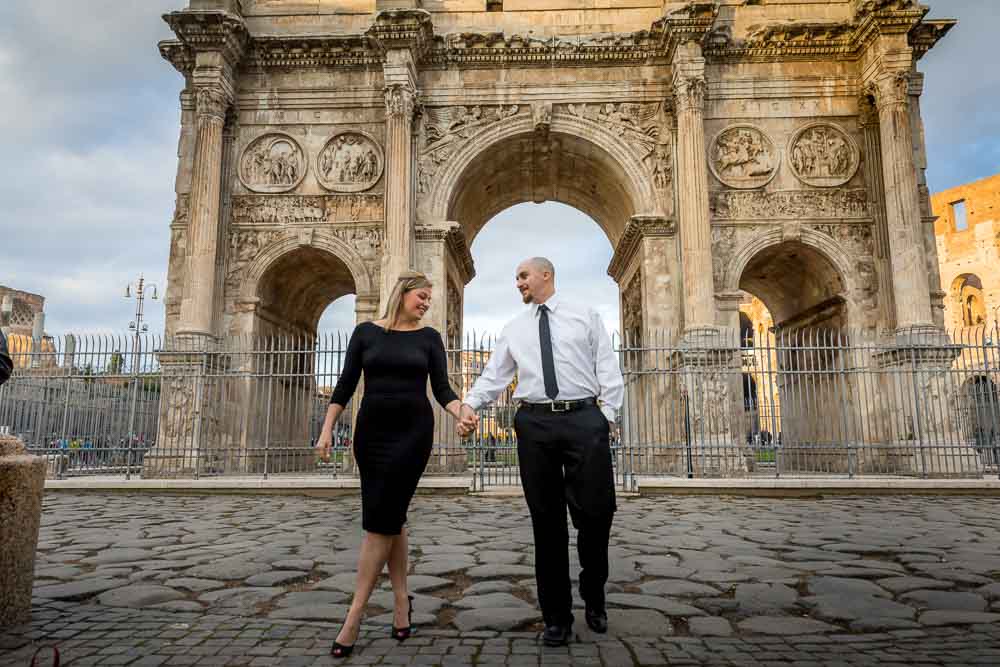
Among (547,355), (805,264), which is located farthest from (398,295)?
(805,264)

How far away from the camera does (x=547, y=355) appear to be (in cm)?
330

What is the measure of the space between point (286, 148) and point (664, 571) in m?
13.8

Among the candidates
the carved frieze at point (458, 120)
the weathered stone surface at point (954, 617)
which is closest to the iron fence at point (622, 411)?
the carved frieze at point (458, 120)

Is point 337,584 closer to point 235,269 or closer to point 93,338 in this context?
point 93,338

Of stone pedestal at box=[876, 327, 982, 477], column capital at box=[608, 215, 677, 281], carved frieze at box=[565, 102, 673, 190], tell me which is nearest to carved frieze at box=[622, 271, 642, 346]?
column capital at box=[608, 215, 677, 281]

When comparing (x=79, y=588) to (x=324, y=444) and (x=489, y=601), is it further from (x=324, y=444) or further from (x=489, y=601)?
(x=489, y=601)

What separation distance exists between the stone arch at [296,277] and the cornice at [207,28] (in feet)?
13.7

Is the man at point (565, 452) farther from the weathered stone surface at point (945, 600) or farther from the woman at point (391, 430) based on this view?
the weathered stone surface at point (945, 600)

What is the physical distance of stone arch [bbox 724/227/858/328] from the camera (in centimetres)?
1472

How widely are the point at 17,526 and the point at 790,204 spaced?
14.9 metres

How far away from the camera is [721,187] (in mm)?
15164

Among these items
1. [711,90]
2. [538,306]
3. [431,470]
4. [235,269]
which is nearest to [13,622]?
[538,306]

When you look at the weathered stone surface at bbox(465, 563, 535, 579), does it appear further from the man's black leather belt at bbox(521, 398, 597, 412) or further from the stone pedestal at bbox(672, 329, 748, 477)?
the stone pedestal at bbox(672, 329, 748, 477)

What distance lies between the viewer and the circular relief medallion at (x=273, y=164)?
15578 millimetres
